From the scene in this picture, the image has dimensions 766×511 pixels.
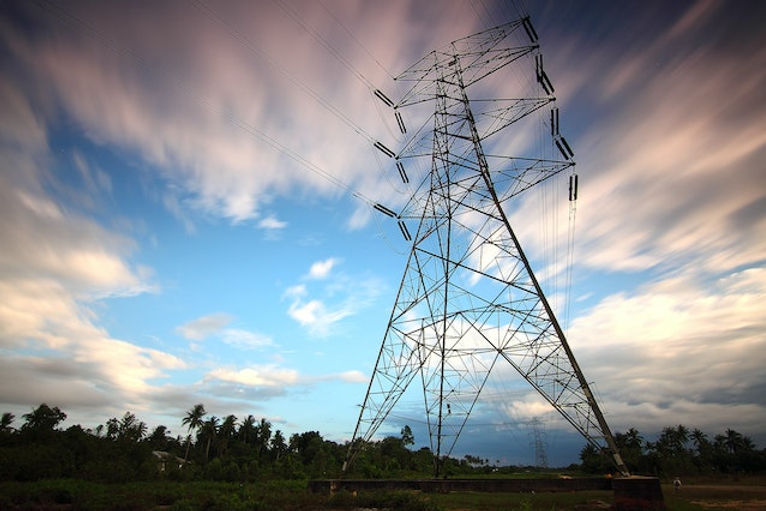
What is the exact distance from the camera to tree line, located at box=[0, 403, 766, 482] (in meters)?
36.2

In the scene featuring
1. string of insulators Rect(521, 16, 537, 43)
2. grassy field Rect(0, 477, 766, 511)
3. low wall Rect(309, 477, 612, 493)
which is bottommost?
grassy field Rect(0, 477, 766, 511)

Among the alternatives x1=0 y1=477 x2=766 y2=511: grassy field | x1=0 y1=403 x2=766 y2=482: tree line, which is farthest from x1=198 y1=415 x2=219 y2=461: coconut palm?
x1=0 y1=477 x2=766 y2=511: grassy field

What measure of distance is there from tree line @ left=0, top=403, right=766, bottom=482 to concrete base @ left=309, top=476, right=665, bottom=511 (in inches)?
84.1

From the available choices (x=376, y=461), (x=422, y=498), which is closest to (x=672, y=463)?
(x=376, y=461)

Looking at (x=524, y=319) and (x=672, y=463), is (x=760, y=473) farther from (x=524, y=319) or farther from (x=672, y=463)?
(x=524, y=319)

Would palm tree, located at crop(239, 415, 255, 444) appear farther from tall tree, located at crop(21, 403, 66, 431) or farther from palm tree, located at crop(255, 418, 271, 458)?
tall tree, located at crop(21, 403, 66, 431)

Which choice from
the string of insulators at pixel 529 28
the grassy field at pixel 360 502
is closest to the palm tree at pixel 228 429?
the grassy field at pixel 360 502

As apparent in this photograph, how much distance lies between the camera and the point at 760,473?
180 feet

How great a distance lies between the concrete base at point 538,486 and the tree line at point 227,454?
214 cm

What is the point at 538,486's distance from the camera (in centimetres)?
1756

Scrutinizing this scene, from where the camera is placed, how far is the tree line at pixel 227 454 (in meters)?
36.2

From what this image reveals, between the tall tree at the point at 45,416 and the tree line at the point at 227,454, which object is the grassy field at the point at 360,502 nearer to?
the tree line at the point at 227,454

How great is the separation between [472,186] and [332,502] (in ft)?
→ 59.4

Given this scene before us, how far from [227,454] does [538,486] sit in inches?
2941
